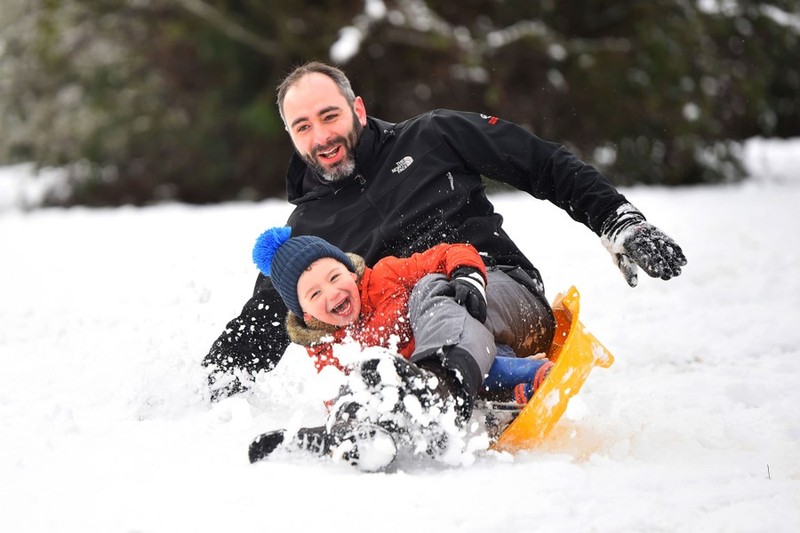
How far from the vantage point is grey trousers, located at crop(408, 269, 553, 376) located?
2254 millimetres

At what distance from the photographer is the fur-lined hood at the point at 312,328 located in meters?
2.60

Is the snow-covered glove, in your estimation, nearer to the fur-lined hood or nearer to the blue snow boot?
the blue snow boot

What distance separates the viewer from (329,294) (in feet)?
8.15

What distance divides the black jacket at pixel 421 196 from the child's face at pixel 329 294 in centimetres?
39

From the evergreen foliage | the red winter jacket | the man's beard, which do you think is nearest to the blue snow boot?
the red winter jacket

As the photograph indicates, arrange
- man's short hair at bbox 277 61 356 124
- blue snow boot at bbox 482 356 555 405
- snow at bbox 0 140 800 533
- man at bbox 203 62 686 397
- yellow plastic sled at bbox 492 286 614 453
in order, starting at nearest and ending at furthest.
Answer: snow at bbox 0 140 800 533 < yellow plastic sled at bbox 492 286 614 453 < blue snow boot at bbox 482 356 555 405 < man at bbox 203 62 686 397 < man's short hair at bbox 277 61 356 124

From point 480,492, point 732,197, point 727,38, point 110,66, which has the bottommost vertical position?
point 732,197

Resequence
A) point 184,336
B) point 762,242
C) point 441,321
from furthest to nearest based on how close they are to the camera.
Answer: point 762,242 → point 184,336 → point 441,321

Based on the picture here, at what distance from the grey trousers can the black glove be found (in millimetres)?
20

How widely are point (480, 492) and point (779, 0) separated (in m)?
11.5

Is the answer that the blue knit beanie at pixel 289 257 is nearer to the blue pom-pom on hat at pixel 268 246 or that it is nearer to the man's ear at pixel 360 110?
the blue pom-pom on hat at pixel 268 246

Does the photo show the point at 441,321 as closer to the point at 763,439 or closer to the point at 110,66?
the point at 763,439

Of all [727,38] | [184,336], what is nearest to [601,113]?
[727,38]

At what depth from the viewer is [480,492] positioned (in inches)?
73.8
